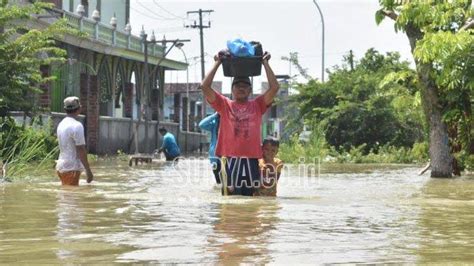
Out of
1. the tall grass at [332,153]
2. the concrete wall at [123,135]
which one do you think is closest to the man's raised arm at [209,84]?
the tall grass at [332,153]

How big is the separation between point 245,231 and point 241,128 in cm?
272

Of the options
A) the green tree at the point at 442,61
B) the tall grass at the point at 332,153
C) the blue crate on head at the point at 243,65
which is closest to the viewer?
the blue crate on head at the point at 243,65

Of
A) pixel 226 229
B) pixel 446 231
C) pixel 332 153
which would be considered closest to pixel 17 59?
pixel 226 229

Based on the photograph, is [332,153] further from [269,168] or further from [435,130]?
[269,168]

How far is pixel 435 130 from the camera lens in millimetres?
17109

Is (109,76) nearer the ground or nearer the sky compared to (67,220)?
nearer the sky

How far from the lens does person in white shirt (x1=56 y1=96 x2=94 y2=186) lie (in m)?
10.9

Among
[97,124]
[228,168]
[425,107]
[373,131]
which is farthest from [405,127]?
[228,168]

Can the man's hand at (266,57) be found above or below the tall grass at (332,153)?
above

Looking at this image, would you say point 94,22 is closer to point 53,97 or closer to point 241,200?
point 53,97

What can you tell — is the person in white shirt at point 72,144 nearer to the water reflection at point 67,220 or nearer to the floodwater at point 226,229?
the water reflection at point 67,220

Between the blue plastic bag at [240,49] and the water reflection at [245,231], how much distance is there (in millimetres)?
1569

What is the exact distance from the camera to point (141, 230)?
20.7ft

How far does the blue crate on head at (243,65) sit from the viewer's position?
8.84 metres
